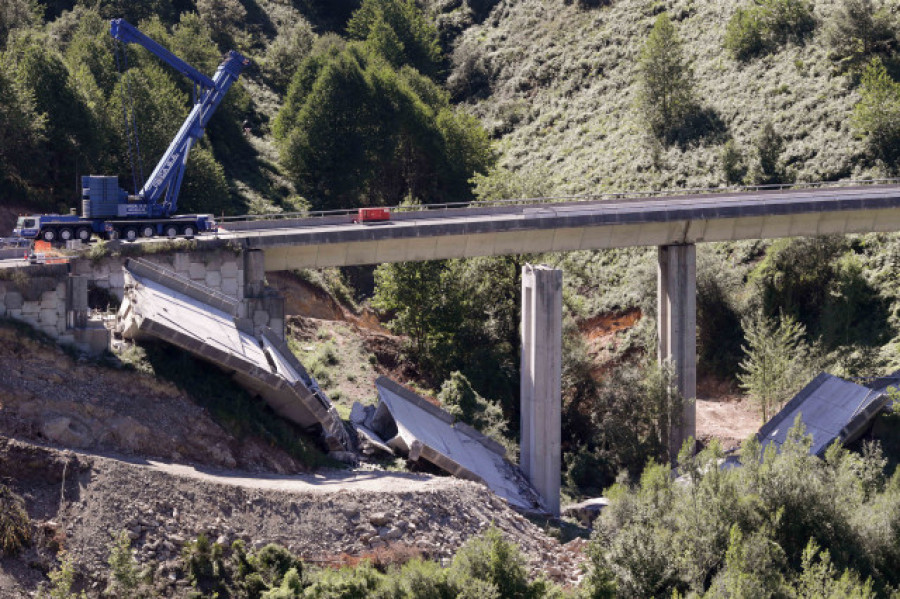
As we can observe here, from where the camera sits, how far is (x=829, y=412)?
4491cm

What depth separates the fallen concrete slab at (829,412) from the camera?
43000 mm

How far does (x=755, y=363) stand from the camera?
54.8 meters

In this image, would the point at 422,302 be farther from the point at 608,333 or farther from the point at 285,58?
the point at 285,58

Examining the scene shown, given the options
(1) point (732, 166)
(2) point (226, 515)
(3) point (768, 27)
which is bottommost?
(2) point (226, 515)

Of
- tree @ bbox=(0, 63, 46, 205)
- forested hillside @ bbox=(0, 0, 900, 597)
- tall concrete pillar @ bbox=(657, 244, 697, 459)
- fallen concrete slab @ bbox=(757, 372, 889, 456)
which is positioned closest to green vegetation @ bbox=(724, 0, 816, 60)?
forested hillside @ bbox=(0, 0, 900, 597)

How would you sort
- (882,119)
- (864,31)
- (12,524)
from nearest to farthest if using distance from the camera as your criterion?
(12,524), (882,119), (864,31)

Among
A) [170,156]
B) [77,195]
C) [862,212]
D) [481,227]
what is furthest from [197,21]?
[862,212]

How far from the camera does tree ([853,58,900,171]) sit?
6825 cm

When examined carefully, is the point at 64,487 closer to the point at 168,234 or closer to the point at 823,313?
the point at 168,234

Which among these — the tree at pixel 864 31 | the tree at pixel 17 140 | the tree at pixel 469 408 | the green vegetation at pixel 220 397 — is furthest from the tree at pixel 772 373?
the tree at pixel 17 140

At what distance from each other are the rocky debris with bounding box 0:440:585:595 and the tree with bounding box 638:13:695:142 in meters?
52.9

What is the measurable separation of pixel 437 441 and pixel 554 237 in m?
12.4

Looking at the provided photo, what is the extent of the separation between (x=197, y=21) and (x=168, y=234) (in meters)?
49.0

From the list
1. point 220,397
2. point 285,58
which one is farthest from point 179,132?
point 285,58
